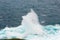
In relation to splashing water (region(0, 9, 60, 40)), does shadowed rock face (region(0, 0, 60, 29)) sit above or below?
above

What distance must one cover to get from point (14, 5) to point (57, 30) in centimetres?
94

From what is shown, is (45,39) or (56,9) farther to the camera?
(56,9)

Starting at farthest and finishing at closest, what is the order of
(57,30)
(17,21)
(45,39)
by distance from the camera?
(17,21) → (57,30) → (45,39)

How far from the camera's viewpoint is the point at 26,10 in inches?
86.4

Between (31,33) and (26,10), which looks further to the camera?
(26,10)

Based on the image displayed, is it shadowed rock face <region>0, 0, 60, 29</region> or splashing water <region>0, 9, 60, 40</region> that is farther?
shadowed rock face <region>0, 0, 60, 29</region>

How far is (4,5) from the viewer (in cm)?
229

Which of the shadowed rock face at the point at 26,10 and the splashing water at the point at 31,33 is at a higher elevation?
the shadowed rock face at the point at 26,10

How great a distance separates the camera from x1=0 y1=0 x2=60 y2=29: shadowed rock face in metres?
Result: 2.08

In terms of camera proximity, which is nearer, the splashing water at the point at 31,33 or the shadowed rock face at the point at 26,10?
the splashing water at the point at 31,33

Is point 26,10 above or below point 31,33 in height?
above

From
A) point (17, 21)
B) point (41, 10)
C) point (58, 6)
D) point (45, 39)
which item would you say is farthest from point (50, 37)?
point (58, 6)

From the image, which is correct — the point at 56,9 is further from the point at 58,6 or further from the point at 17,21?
the point at 17,21

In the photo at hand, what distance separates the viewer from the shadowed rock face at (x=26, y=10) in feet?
6.82
